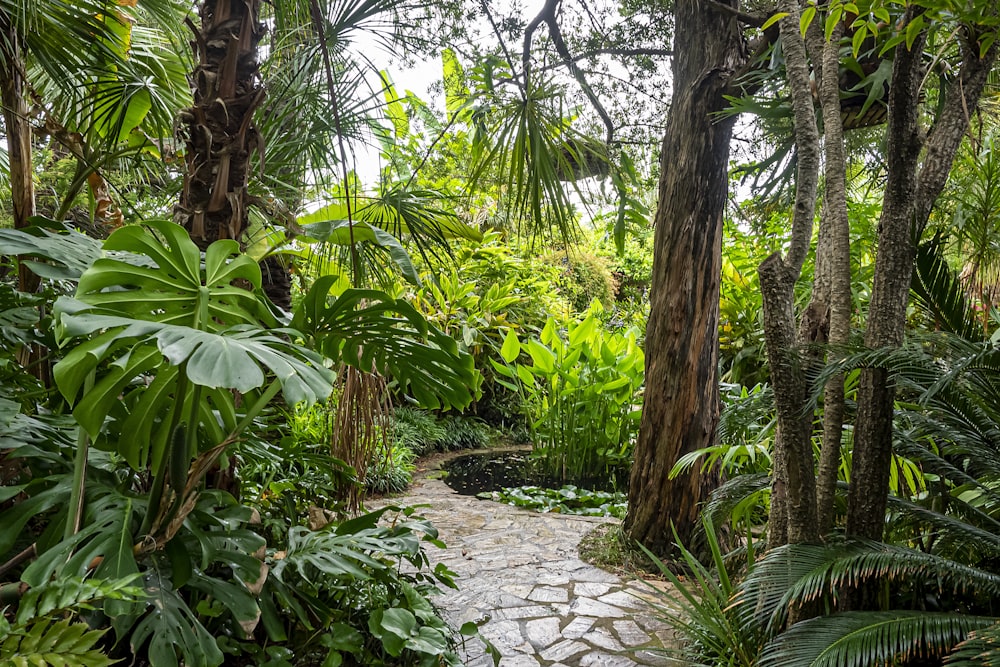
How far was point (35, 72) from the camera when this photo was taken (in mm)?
3273

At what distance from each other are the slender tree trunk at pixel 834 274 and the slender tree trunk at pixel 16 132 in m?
2.29

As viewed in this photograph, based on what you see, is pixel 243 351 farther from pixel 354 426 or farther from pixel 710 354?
pixel 710 354

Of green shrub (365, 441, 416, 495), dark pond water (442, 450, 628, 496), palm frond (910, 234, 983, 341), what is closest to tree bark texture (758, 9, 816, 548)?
palm frond (910, 234, 983, 341)

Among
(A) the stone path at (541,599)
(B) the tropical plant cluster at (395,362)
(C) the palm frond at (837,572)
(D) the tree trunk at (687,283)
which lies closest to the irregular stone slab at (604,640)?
(A) the stone path at (541,599)

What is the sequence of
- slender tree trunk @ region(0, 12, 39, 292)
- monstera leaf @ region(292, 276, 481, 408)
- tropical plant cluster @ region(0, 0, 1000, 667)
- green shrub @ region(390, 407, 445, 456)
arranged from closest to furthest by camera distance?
1. tropical plant cluster @ region(0, 0, 1000, 667)
2. monstera leaf @ region(292, 276, 481, 408)
3. slender tree trunk @ region(0, 12, 39, 292)
4. green shrub @ region(390, 407, 445, 456)

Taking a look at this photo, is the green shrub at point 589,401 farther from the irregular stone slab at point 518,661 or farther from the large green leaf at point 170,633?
the large green leaf at point 170,633

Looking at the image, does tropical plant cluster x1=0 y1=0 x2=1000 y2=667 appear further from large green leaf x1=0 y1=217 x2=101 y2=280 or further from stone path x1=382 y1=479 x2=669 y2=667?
stone path x1=382 y1=479 x2=669 y2=667

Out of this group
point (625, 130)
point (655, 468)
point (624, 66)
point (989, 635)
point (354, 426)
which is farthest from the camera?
point (625, 130)

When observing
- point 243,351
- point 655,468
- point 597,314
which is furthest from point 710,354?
point 597,314

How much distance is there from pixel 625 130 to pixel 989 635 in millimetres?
3754

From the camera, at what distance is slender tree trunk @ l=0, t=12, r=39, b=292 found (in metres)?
1.94

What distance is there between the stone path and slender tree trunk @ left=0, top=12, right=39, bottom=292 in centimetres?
190

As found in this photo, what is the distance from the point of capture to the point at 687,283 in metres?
2.97

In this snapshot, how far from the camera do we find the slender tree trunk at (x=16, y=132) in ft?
6.36
